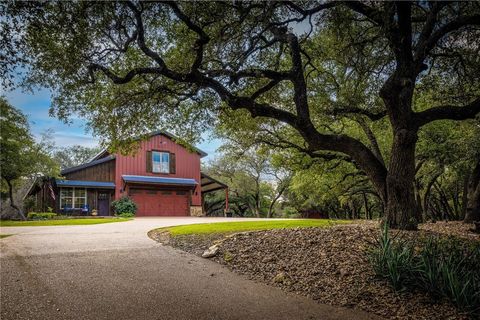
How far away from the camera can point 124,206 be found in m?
26.4

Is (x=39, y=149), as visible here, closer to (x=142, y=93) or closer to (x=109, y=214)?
(x=109, y=214)

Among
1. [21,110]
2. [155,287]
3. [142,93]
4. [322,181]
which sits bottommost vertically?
[155,287]

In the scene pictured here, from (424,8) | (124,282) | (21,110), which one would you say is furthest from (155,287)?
(21,110)

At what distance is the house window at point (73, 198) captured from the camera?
2669 cm

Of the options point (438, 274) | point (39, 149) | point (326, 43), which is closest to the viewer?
point (438, 274)

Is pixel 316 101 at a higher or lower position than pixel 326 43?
lower

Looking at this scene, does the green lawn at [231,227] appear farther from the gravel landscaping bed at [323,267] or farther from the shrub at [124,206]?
the shrub at [124,206]

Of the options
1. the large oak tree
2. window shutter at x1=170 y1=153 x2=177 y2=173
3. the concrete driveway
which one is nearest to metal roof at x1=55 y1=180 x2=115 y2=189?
window shutter at x1=170 y1=153 x2=177 y2=173

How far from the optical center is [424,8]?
8750mm

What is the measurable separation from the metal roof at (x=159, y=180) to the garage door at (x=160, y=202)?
1.17 metres

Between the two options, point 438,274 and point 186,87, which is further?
point 186,87

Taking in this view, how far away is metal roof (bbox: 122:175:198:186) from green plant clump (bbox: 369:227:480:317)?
2463cm

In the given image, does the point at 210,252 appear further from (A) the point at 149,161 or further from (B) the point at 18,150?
(A) the point at 149,161

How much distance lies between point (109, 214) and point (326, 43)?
949 inches
